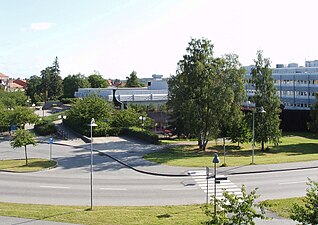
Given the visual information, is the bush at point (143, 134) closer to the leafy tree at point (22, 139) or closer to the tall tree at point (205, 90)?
the tall tree at point (205, 90)

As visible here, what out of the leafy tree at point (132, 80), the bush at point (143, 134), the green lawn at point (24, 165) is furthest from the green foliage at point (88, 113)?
the leafy tree at point (132, 80)

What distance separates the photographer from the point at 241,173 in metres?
29.0

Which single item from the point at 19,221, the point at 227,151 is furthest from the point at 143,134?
the point at 19,221

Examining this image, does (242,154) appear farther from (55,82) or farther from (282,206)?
(55,82)

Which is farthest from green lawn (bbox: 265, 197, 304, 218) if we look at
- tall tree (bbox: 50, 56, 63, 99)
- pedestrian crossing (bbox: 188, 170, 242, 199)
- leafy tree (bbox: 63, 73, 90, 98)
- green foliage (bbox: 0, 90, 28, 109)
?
tall tree (bbox: 50, 56, 63, 99)

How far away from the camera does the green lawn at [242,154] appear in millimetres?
33250

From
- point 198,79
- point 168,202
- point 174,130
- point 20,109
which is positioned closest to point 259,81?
point 198,79

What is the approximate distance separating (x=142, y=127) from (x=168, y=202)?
1361 inches

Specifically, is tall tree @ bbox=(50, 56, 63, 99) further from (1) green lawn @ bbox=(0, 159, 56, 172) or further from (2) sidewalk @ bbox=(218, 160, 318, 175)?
(2) sidewalk @ bbox=(218, 160, 318, 175)

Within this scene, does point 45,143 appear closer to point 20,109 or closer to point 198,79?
point 20,109

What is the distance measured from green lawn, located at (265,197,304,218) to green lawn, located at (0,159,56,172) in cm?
1891

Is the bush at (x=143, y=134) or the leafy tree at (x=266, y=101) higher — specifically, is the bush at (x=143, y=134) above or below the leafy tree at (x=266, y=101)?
below

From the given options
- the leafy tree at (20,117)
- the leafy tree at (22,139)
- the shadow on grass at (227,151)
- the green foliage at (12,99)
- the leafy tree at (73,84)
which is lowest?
the shadow on grass at (227,151)

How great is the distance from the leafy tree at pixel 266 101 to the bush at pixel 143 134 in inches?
446
